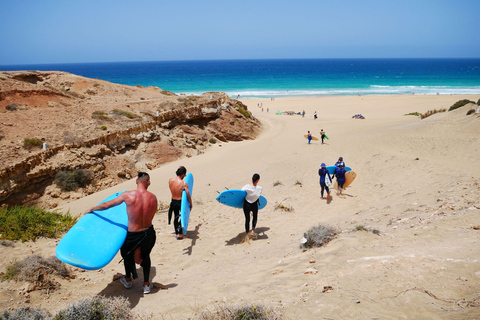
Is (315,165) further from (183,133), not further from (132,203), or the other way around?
(132,203)

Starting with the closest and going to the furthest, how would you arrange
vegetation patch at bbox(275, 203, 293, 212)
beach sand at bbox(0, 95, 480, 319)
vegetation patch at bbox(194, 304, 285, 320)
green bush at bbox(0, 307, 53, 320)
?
vegetation patch at bbox(194, 304, 285, 320)
green bush at bbox(0, 307, 53, 320)
beach sand at bbox(0, 95, 480, 319)
vegetation patch at bbox(275, 203, 293, 212)

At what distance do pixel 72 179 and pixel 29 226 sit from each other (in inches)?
268

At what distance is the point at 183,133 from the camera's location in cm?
2100

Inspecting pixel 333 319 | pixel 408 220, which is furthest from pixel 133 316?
pixel 408 220

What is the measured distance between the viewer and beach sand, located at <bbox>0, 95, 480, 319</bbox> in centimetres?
366

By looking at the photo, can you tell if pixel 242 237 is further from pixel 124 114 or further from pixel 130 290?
pixel 124 114

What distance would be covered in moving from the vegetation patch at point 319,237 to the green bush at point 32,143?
12.5 m

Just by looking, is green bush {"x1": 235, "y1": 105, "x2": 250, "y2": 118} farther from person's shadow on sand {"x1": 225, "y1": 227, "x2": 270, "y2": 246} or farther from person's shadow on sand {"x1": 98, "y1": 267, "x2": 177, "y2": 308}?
person's shadow on sand {"x1": 98, "y1": 267, "x2": 177, "y2": 308}

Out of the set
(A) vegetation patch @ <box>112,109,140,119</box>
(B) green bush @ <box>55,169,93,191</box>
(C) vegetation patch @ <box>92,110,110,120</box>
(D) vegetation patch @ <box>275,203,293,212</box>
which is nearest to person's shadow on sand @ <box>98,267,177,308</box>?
(D) vegetation patch @ <box>275,203,293,212</box>

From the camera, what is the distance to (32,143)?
1311 cm

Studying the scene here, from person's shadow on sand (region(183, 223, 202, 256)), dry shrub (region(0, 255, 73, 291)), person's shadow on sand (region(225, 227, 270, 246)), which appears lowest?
person's shadow on sand (region(183, 223, 202, 256))

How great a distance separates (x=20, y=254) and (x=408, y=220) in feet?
25.2

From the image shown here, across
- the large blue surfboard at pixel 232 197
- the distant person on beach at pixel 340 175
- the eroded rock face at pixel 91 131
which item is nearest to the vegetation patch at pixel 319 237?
the large blue surfboard at pixel 232 197

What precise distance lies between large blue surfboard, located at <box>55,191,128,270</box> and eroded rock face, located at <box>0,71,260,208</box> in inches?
349
